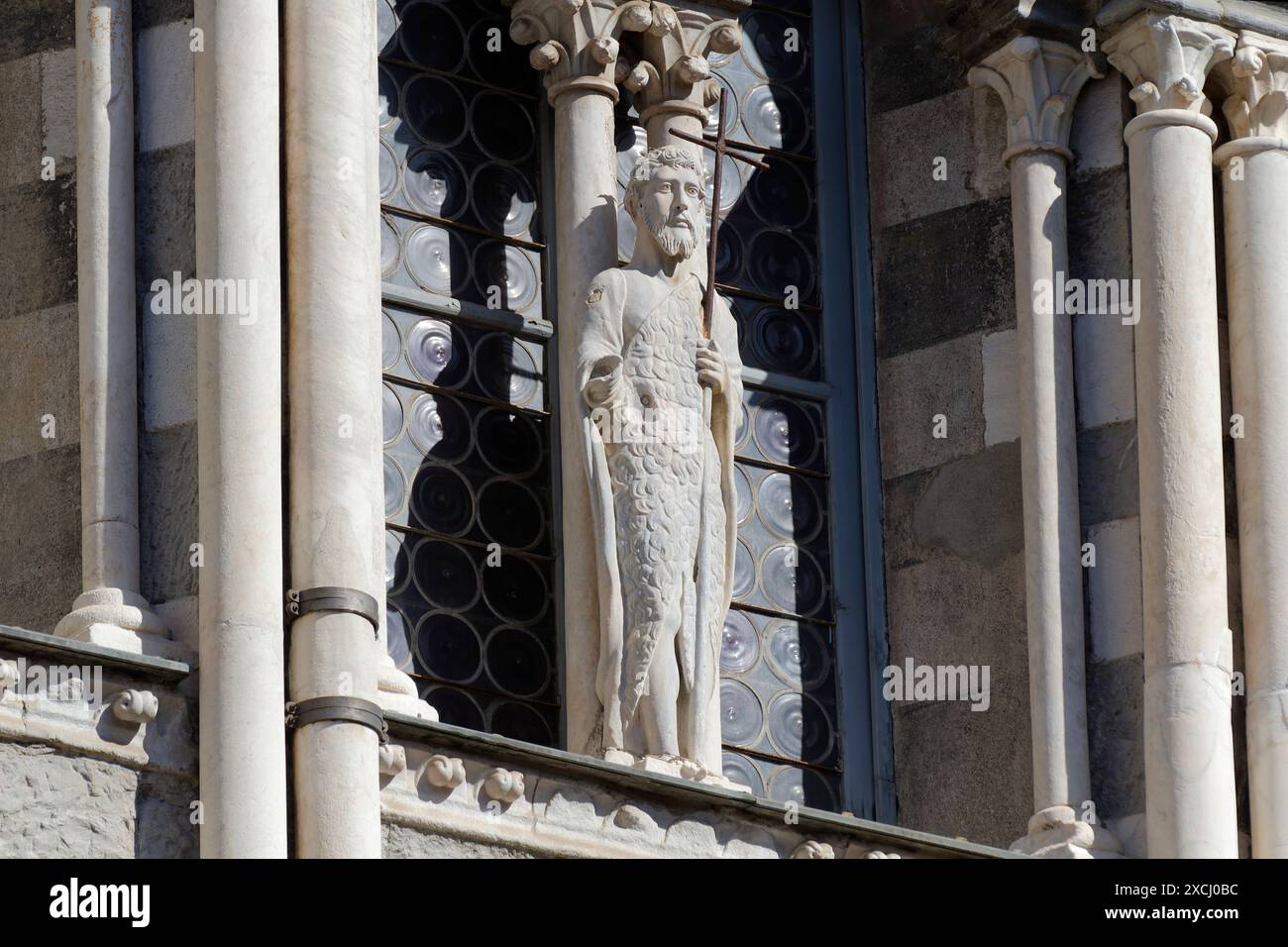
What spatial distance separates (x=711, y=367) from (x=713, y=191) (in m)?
0.77

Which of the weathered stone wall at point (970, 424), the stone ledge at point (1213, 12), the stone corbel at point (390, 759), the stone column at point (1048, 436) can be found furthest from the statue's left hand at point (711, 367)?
the stone ledge at point (1213, 12)

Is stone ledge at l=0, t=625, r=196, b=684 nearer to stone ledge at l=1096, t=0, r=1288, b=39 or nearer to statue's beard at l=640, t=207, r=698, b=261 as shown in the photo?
statue's beard at l=640, t=207, r=698, b=261

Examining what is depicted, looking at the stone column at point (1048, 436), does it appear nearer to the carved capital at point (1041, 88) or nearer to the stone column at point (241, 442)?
the carved capital at point (1041, 88)

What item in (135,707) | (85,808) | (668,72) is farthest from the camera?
(668,72)

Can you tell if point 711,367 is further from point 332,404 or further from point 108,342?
point 108,342

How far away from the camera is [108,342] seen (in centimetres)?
1352

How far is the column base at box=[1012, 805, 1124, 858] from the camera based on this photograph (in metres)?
14.9

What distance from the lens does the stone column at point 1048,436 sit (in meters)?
15.1

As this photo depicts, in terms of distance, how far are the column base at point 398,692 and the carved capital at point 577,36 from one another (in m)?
2.33

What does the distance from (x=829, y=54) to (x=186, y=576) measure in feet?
13.6

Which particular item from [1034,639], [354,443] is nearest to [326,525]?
[354,443]

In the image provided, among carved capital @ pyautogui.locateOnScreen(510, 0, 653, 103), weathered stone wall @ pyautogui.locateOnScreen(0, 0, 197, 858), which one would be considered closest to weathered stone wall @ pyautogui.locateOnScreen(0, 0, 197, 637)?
weathered stone wall @ pyautogui.locateOnScreen(0, 0, 197, 858)

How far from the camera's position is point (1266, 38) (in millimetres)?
15906

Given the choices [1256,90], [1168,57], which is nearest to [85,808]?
[1168,57]
